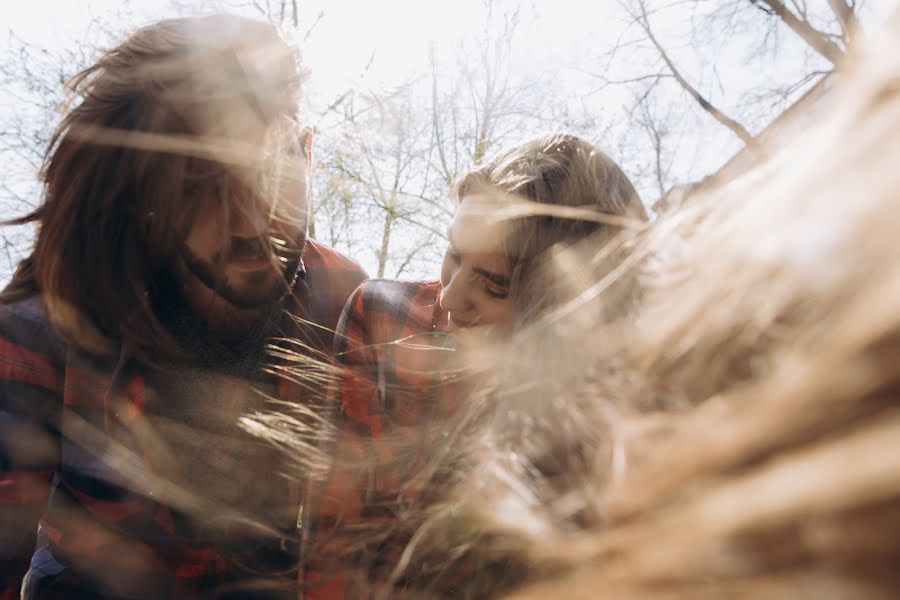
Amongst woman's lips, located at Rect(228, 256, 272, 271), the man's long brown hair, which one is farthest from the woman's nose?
the man's long brown hair

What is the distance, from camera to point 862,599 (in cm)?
25

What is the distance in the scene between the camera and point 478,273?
1.45 meters

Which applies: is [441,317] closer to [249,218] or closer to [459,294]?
[459,294]

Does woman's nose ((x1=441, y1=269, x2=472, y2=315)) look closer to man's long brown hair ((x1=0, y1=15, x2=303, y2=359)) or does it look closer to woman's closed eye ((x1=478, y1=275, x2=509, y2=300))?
woman's closed eye ((x1=478, y1=275, x2=509, y2=300))

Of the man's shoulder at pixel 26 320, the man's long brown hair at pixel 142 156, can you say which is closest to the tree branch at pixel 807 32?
the man's long brown hair at pixel 142 156

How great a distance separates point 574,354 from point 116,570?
1.79 metres

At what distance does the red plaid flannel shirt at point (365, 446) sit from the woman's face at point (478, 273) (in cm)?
12

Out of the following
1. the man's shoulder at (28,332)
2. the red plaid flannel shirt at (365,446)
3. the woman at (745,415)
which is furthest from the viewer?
the man's shoulder at (28,332)

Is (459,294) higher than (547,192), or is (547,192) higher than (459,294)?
(547,192)

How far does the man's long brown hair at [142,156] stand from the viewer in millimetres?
1393

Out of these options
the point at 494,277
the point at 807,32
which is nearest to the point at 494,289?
the point at 494,277

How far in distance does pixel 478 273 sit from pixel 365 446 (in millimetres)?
804

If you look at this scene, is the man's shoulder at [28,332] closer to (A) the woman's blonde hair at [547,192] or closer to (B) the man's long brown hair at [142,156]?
(B) the man's long brown hair at [142,156]

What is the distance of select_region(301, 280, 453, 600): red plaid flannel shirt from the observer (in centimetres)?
68
